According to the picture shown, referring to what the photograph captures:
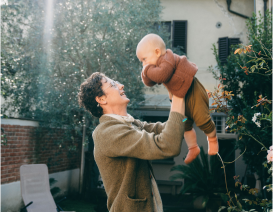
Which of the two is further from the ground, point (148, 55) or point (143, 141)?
point (148, 55)

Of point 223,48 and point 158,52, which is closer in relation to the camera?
point 158,52

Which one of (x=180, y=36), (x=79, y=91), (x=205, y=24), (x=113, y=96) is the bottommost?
(x=113, y=96)

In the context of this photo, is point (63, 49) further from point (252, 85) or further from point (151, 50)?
point (151, 50)

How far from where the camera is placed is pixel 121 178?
168 centimetres

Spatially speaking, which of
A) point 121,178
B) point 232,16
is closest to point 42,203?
point 121,178

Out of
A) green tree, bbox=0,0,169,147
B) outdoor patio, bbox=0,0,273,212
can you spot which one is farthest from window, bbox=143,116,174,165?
green tree, bbox=0,0,169,147

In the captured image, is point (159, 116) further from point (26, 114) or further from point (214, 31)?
point (26, 114)

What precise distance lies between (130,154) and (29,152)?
531 cm

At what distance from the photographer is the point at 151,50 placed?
5.16ft

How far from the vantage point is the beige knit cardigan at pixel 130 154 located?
1430 millimetres

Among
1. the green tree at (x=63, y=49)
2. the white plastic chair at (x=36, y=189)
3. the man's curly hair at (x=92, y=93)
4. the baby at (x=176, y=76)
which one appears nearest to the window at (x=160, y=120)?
the green tree at (x=63, y=49)

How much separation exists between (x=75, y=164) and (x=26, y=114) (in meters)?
2.74

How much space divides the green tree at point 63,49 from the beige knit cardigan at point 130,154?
431cm

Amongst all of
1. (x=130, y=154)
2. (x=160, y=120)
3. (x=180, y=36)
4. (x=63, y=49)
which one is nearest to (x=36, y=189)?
(x=63, y=49)
